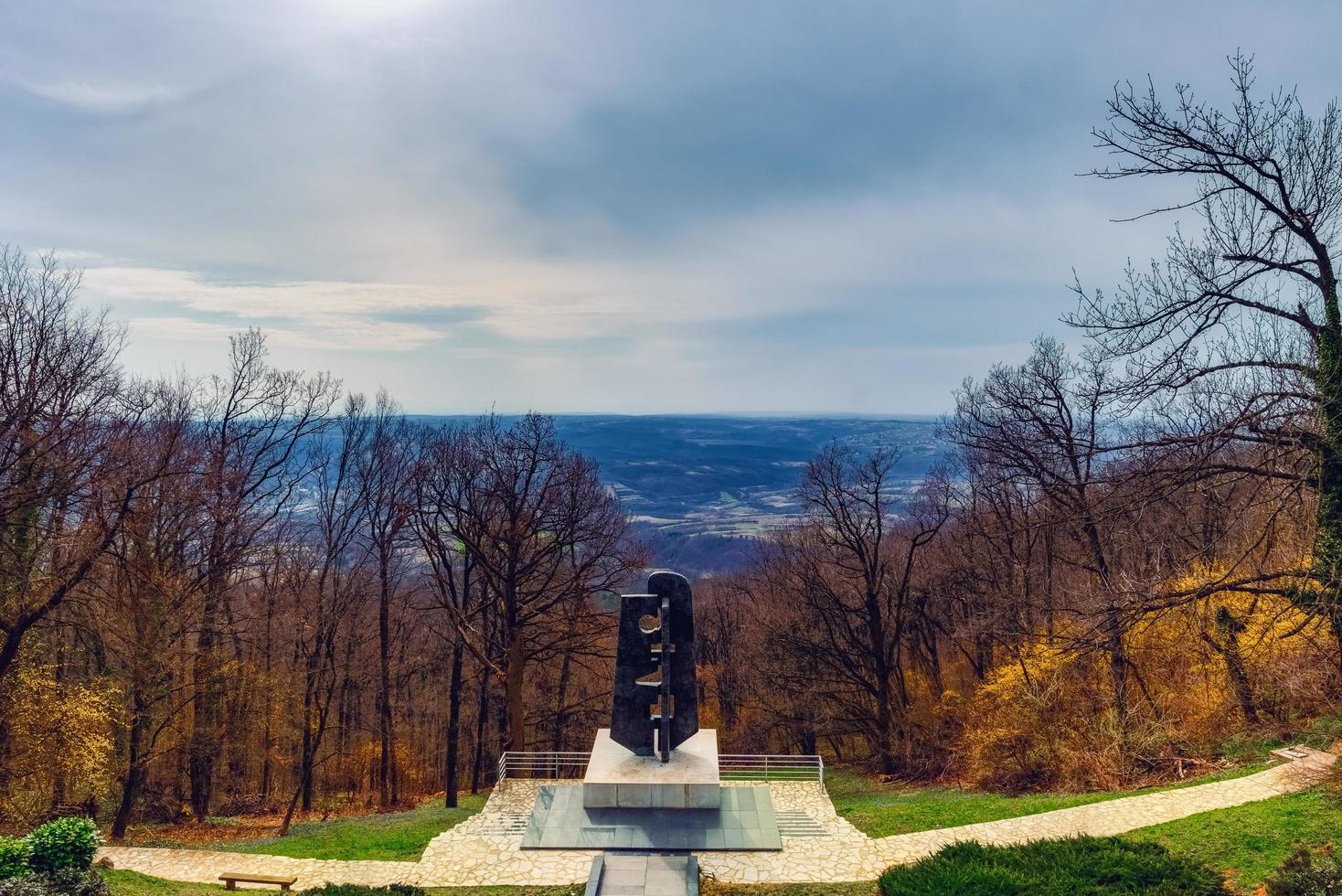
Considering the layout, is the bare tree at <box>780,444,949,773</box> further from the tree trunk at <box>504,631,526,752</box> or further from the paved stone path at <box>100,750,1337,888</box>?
the paved stone path at <box>100,750,1337,888</box>

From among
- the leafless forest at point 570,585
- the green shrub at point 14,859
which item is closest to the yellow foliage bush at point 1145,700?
the leafless forest at point 570,585

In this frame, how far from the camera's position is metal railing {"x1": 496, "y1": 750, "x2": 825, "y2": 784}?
62.0 ft

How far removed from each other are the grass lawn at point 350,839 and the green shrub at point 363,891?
8.49 feet

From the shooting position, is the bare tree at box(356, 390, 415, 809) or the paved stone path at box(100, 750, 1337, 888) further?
the bare tree at box(356, 390, 415, 809)

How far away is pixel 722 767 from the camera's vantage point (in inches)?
973

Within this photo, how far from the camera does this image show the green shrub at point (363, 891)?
37.2ft

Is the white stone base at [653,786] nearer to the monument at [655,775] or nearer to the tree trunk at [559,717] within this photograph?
the monument at [655,775]

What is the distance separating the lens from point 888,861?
520 inches

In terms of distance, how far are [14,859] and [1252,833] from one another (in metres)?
18.5

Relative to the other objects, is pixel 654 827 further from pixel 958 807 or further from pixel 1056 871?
pixel 1056 871

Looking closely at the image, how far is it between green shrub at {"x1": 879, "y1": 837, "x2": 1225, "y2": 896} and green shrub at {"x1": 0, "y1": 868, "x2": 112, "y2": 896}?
11.6 metres

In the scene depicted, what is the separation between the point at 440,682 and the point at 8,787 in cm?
2132

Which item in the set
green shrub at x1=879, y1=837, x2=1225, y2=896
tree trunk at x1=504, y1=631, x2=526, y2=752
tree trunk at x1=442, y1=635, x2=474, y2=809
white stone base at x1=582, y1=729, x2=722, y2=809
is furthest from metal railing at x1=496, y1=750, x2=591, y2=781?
green shrub at x1=879, y1=837, x2=1225, y2=896

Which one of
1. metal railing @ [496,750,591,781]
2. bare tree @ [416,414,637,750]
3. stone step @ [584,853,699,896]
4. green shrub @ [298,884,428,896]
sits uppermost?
bare tree @ [416,414,637,750]
